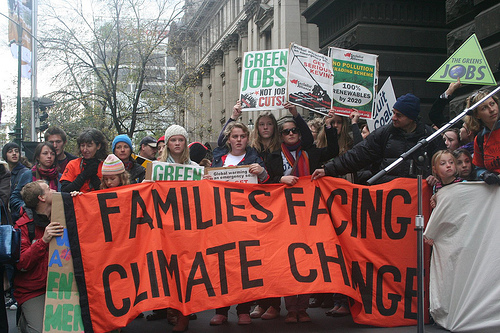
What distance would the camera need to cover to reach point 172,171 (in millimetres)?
5680

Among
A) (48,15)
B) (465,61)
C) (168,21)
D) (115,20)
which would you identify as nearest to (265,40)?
(168,21)

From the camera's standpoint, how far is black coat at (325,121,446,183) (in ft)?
18.3

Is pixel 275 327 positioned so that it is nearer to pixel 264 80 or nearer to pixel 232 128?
pixel 232 128

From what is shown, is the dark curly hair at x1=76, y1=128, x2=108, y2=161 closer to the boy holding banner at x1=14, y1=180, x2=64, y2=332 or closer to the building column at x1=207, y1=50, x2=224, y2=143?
the boy holding banner at x1=14, y1=180, x2=64, y2=332

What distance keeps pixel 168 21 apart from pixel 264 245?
21.9 metres

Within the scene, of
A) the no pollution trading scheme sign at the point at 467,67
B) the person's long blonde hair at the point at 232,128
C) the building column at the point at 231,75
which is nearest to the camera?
the person's long blonde hair at the point at 232,128

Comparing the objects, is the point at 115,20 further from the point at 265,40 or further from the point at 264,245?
the point at 264,245

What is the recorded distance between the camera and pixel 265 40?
33.4 metres

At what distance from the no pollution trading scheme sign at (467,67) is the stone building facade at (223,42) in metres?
18.8

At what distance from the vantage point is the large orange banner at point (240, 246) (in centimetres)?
496

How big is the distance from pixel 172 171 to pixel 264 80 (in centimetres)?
163

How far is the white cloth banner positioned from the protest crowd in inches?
7.1

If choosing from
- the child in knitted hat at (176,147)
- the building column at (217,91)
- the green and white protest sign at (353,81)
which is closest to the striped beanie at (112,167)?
the child in knitted hat at (176,147)

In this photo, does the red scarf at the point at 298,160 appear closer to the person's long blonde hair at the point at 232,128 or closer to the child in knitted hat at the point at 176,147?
the person's long blonde hair at the point at 232,128
